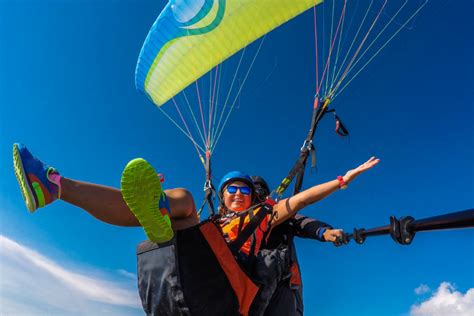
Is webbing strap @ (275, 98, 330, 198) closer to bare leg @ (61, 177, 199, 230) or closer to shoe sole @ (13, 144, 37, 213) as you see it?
bare leg @ (61, 177, 199, 230)

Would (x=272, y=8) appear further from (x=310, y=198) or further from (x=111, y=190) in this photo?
(x=111, y=190)

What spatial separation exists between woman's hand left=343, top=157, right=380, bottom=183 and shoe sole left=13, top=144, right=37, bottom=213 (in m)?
2.10

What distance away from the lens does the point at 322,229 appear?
3.24 metres

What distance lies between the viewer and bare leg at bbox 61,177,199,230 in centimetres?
176

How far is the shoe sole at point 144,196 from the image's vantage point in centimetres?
176

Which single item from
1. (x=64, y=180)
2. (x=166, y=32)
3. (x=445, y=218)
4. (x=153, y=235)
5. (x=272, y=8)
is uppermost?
(x=272, y=8)

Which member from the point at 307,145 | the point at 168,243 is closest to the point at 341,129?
the point at 307,145

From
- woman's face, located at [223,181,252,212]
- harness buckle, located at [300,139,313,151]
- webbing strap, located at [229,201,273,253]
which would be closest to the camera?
webbing strap, located at [229,201,273,253]

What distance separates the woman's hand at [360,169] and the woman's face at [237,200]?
3.43ft

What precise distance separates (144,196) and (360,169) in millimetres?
1707

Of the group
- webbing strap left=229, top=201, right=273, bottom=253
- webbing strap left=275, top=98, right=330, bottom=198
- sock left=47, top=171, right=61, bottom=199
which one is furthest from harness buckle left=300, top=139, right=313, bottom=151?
sock left=47, top=171, right=61, bottom=199

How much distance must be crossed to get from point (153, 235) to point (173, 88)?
19.5ft

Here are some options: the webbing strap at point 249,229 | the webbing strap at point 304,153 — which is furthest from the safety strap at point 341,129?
the webbing strap at point 249,229

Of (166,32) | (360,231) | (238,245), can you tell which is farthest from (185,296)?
(166,32)
